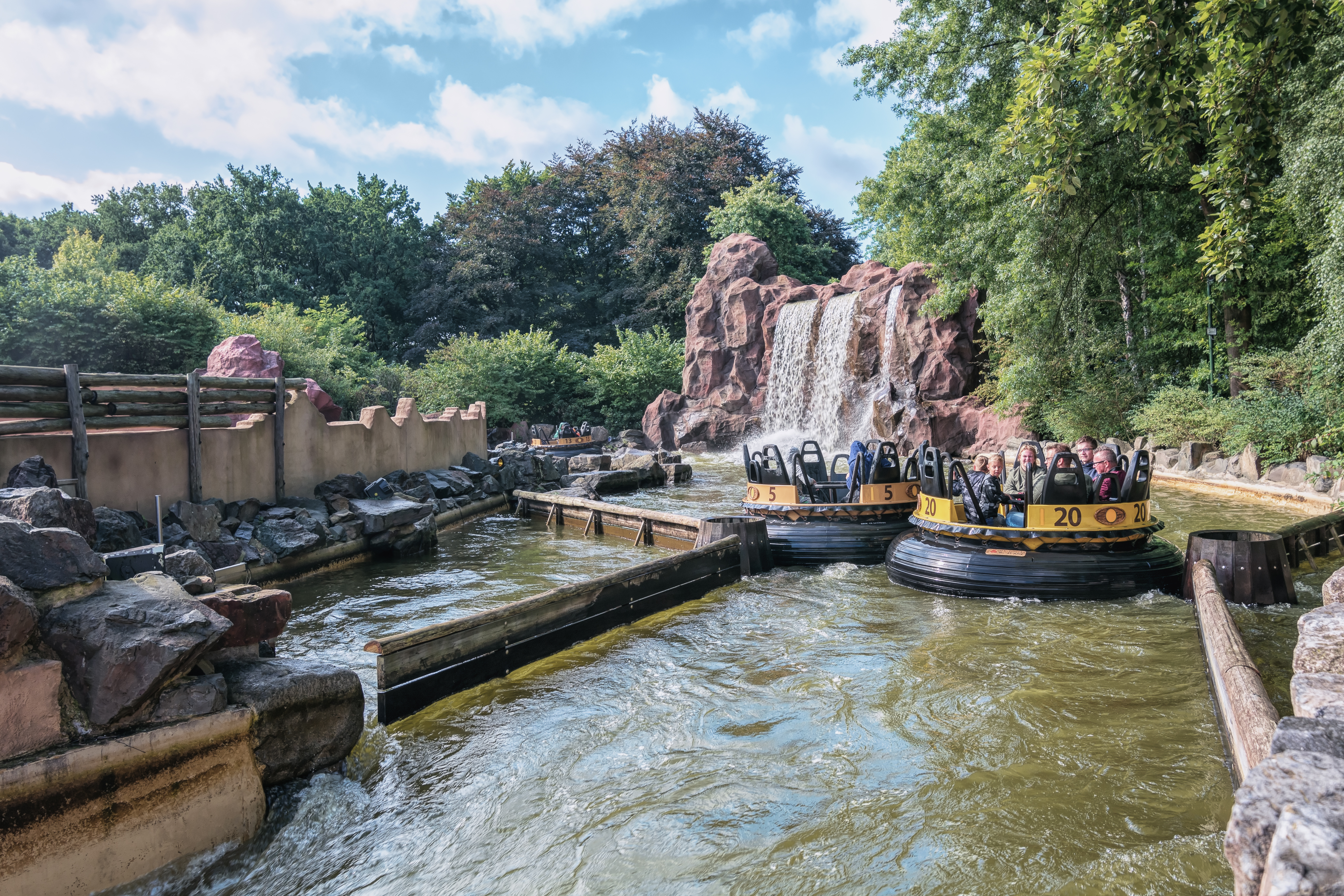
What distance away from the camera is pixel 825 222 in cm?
3916

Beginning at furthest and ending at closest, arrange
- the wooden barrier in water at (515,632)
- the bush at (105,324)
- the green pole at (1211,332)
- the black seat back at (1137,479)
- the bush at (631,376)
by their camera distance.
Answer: the bush at (631,376) → the bush at (105,324) → the green pole at (1211,332) → the black seat back at (1137,479) → the wooden barrier in water at (515,632)

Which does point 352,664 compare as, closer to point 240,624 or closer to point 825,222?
point 240,624

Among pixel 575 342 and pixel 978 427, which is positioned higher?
pixel 575 342

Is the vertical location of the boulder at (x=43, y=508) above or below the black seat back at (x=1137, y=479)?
above

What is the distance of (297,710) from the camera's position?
13.4 ft

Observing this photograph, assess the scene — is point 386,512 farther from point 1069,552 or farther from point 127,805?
point 1069,552

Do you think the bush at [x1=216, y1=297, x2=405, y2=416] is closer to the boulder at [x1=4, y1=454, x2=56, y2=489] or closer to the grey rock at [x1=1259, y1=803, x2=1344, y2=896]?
the boulder at [x1=4, y1=454, x2=56, y2=489]

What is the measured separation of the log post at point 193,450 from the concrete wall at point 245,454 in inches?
1.9

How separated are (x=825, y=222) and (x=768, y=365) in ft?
50.4

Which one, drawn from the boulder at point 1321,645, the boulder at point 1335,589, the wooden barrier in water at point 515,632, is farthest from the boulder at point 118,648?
the boulder at point 1335,589

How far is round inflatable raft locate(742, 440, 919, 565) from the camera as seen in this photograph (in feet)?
30.9

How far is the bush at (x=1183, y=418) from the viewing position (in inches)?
610

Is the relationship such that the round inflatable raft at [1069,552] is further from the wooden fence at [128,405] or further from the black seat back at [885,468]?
the wooden fence at [128,405]

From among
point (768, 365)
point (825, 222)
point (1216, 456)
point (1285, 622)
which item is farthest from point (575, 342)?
point (1285, 622)
